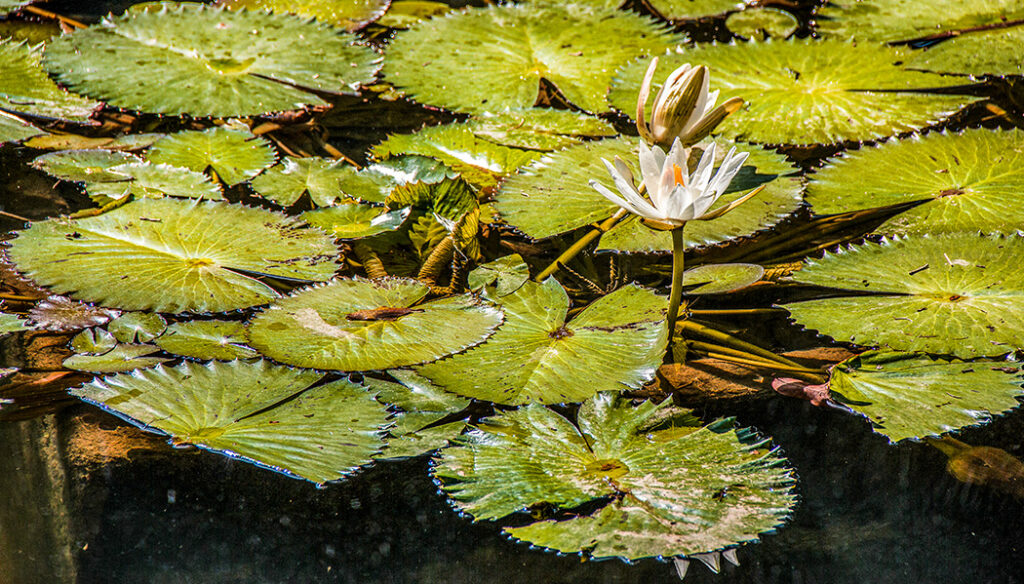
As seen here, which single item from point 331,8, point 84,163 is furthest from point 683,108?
point 331,8

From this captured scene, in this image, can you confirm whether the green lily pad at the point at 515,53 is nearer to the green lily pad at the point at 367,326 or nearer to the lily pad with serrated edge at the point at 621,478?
the green lily pad at the point at 367,326

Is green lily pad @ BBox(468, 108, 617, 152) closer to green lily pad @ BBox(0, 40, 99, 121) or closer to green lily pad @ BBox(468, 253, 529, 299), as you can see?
green lily pad @ BBox(468, 253, 529, 299)

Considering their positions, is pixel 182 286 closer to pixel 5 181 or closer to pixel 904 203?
pixel 5 181

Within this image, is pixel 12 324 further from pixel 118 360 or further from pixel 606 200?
pixel 606 200

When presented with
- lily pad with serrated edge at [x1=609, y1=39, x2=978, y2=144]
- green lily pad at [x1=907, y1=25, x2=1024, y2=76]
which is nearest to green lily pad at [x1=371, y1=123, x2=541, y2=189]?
lily pad with serrated edge at [x1=609, y1=39, x2=978, y2=144]

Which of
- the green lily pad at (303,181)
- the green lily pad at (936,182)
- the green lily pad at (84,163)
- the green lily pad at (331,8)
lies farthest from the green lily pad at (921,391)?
the green lily pad at (331,8)

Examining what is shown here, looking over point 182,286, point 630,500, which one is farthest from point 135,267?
point 630,500
